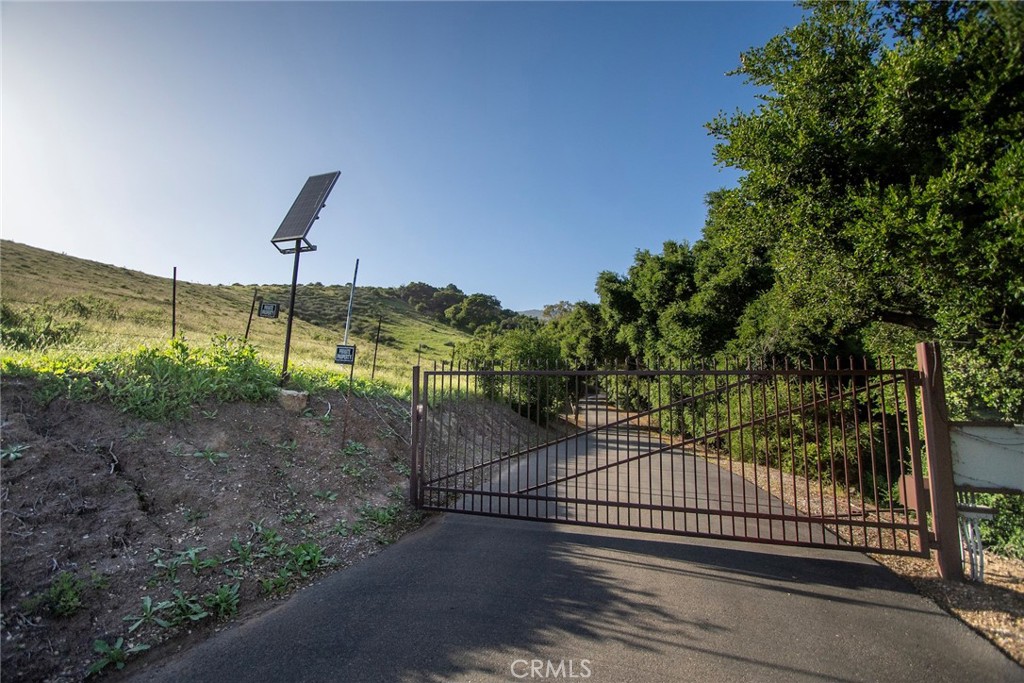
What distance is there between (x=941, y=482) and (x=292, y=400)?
25.6 feet

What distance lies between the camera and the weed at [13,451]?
152 inches

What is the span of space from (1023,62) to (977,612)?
4787mm

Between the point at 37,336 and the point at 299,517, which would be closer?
the point at 299,517

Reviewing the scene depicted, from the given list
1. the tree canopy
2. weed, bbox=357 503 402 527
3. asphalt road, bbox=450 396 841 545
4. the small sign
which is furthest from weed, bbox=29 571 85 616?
the tree canopy

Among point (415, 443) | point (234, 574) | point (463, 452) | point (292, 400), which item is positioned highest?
point (292, 400)

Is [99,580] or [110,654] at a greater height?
[99,580]

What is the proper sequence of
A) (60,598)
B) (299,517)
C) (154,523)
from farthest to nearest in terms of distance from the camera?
(299,517)
(154,523)
(60,598)

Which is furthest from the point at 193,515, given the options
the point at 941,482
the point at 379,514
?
the point at 941,482

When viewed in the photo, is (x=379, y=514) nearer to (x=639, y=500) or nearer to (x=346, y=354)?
(x=346, y=354)

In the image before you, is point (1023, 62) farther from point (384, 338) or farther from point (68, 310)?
point (384, 338)

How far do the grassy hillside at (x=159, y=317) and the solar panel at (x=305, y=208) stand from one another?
2.76 meters

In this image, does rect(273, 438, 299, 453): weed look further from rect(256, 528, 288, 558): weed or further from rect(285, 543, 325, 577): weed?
rect(285, 543, 325, 577): weed

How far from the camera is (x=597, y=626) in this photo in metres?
3.30

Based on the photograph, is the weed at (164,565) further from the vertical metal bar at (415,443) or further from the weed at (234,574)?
the vertical metal bar at (415,443)
